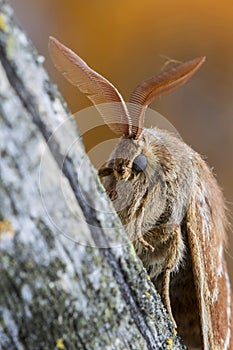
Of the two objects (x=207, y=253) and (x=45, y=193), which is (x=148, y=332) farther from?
(x=207, y=253)

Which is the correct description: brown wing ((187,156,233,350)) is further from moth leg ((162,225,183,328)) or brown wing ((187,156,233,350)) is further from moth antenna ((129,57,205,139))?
moth antenna ((129,57,205,139))

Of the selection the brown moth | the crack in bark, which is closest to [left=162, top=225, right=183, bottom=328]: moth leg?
the brown moth

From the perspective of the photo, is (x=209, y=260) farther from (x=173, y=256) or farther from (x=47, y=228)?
(x=47, y=228)

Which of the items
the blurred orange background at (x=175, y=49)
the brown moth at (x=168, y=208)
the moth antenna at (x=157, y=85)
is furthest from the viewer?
the blurred orange background at (x=175, y=49)

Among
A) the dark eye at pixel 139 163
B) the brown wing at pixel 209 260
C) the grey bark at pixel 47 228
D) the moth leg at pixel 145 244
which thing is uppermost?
the grey bark at pixel 47 228

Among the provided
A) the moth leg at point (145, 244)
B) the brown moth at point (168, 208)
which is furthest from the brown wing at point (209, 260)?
the moth leg at point (145, 244)

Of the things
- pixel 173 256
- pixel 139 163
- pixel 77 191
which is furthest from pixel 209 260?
pixel 77 191

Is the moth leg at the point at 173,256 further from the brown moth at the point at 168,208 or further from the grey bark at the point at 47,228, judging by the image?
the grey bark at the point at 47,228
